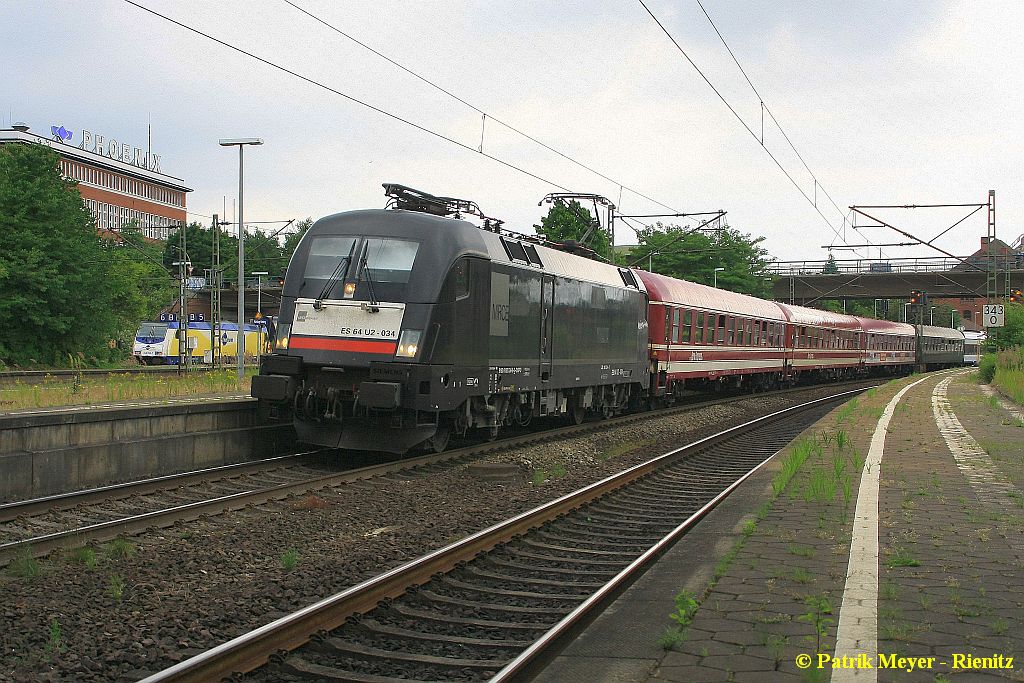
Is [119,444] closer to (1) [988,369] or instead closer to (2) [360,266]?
(2) [360,266]

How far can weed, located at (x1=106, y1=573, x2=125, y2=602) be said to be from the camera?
6543mm

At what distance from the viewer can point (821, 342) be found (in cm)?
4466

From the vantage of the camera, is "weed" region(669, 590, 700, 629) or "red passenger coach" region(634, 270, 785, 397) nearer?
"weed" region(669, 590, 700, 629)

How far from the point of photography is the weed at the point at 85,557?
746 cm

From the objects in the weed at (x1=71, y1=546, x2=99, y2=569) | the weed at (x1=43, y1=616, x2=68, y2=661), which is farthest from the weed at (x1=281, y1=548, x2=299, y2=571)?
the weed at (x1=43, y1=616, x2=68, y2=661)

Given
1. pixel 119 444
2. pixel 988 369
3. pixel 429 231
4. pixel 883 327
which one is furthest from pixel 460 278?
pixel 883 327

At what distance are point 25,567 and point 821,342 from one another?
135 feet

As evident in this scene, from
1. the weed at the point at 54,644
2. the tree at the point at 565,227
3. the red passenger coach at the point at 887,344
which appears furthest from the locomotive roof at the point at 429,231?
the red passenger coach at the point at 887,344

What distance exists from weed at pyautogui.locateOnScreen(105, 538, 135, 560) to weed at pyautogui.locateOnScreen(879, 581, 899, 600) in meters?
5.33

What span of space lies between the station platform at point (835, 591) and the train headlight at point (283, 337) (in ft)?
21.1

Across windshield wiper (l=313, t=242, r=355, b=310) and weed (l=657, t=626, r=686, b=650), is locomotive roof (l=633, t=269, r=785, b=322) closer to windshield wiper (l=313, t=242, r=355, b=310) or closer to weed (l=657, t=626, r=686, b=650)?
windshield wiper (l=313, t=242, r=355, b=310)

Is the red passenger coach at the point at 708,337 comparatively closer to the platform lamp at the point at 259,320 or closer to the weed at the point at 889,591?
the platform lamp at the point at 259,320

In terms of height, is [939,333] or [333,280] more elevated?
[939,333]

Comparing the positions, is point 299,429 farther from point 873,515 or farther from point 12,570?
point 873,515
